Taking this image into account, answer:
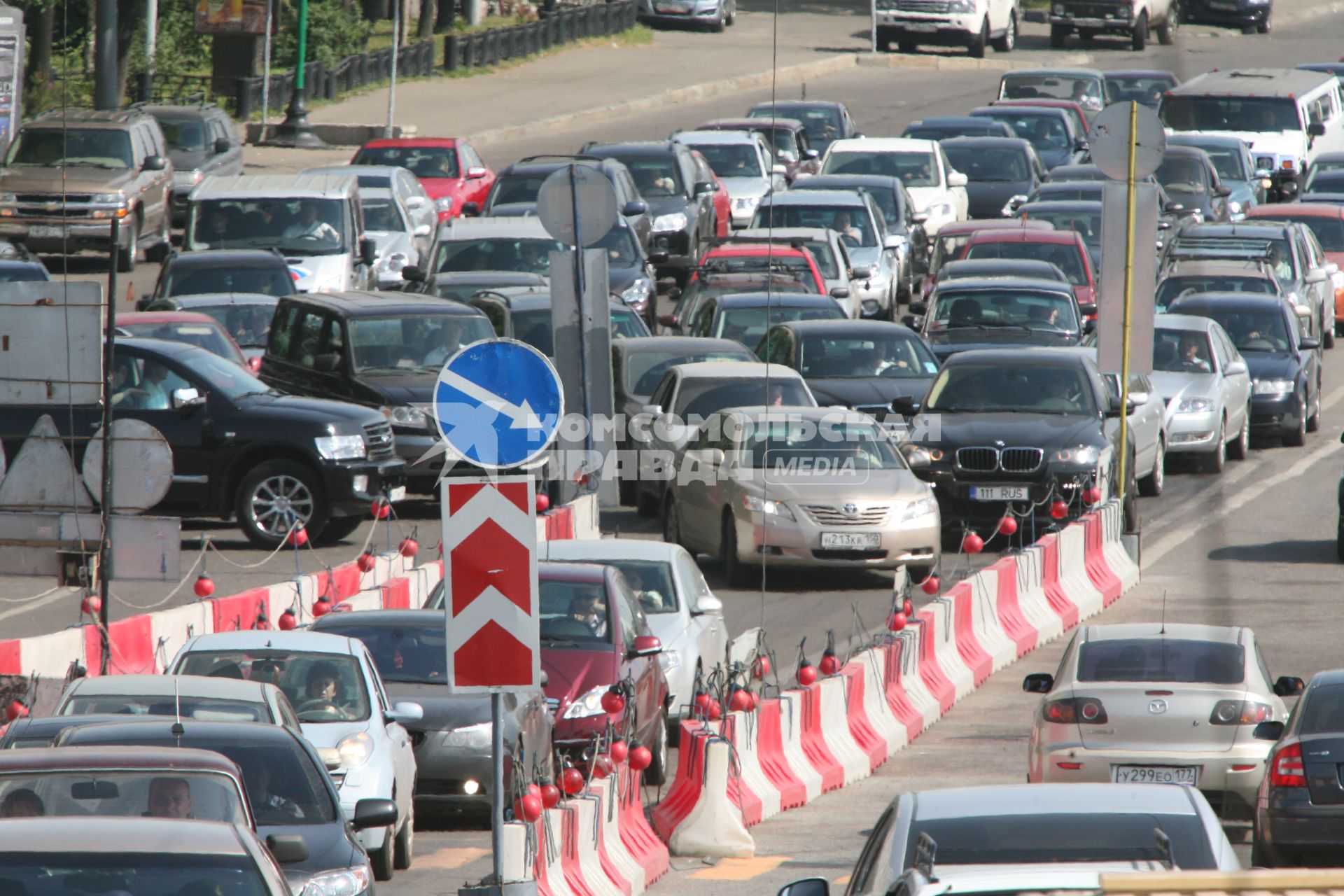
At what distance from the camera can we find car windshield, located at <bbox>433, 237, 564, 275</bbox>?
29344 mm

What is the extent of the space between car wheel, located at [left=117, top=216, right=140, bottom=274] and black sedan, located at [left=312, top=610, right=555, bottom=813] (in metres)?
19.9

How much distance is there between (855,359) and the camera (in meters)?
25.6

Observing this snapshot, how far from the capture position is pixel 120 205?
33.8 m

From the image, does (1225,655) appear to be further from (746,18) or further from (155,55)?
(746,18)

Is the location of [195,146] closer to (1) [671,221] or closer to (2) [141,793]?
(1) [671,221]

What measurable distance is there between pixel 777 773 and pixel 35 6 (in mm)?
33294

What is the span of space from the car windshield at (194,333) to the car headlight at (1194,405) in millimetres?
9607

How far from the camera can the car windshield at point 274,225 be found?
2938cm

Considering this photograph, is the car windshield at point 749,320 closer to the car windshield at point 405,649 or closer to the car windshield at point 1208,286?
the car windshield at point 1208,286

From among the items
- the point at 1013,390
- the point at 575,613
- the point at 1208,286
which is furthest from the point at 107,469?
the point at 1208,286

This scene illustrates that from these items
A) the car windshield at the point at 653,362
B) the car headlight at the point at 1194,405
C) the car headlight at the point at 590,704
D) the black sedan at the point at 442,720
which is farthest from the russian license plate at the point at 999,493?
the black sedan at the point at 442,720

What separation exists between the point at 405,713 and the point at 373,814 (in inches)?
85.0

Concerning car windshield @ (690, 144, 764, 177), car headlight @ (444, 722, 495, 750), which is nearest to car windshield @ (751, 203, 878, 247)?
car windshield @ (690, 144, 764, 177)

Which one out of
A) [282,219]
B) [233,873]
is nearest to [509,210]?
[282,219]
